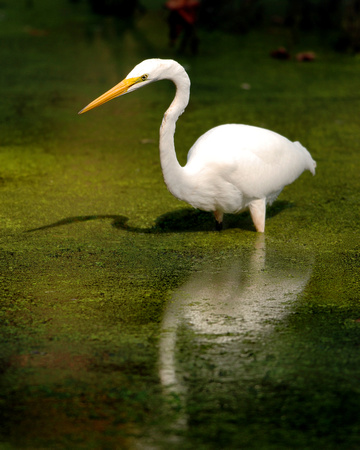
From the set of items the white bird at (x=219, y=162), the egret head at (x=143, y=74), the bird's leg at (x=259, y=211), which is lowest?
the bird's leg at (x=259, y=211)

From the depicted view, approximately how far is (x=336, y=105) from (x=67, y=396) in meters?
3.84

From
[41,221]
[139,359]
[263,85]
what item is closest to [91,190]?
[41,221]

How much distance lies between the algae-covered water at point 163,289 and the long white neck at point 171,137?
0.87ft

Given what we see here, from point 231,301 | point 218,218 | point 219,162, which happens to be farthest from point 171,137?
point 231,301

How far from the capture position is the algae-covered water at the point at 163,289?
1819 millimetres

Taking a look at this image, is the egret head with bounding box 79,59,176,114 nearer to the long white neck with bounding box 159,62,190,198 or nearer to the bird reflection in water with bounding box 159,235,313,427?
the long white neck with bounding box 159,62,190,198

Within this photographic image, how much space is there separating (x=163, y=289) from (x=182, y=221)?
773 mm

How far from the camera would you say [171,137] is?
2.94m

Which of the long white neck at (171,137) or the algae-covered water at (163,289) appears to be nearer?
the algae-covered water at (163,289)

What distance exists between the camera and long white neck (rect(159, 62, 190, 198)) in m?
2.91

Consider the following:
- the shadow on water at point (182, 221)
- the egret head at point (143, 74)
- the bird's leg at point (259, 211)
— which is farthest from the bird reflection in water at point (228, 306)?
the egret head at point (143, 74)

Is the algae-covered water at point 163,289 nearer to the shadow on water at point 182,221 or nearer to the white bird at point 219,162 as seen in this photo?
the shadow on water at point 182,221

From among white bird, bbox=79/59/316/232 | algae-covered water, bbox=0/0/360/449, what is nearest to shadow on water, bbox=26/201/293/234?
algae-covered water, bbox=0/0/360/449

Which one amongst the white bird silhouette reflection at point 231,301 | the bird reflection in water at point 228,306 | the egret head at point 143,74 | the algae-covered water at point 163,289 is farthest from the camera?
the egret head at point 143,74
